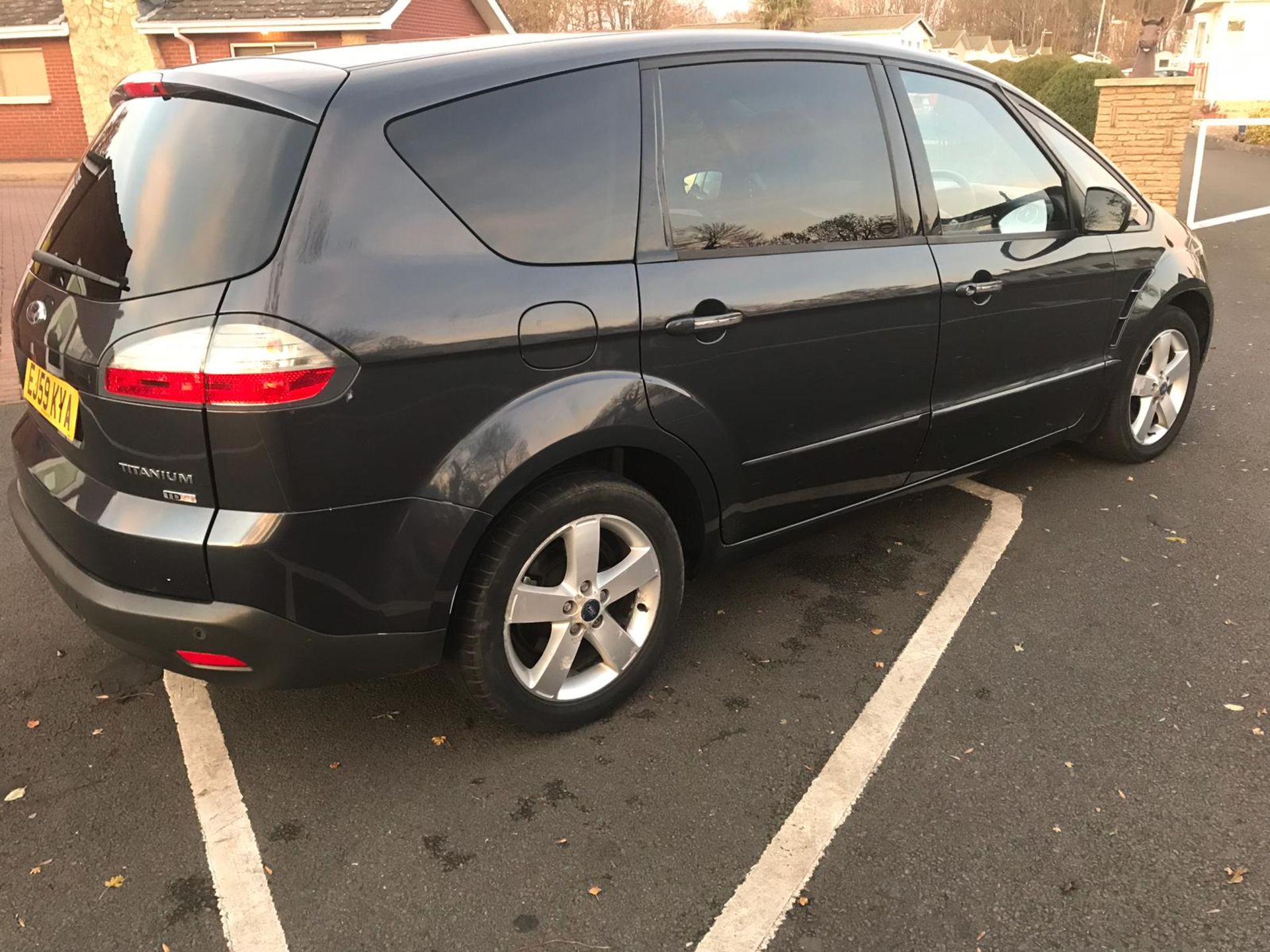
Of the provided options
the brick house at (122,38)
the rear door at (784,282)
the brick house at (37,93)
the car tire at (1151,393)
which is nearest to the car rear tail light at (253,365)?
the rear door at (784,282)

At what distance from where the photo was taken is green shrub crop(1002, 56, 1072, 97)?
25.3 metres

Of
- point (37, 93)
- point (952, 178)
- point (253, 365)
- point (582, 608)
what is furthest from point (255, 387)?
point (37, 93)

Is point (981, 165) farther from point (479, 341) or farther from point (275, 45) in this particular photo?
point (275, 45)

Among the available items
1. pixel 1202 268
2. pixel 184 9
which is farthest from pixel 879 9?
pixel 1202 268

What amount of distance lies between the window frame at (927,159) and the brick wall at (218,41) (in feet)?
66.2

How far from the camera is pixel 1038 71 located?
1029 inches

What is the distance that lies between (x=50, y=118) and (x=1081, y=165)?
25618 mm

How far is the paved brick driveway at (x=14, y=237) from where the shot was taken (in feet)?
22.1

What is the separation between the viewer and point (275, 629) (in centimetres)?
228

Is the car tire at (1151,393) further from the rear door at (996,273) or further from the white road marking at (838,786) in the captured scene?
the white road marking at (838,786)

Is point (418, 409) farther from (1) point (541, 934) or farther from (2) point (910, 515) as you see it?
(2) point (910, 515)

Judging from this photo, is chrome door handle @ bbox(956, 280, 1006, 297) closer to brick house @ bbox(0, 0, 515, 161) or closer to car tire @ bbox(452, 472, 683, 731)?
car tire @ bbox(452, 472, 683, 731)

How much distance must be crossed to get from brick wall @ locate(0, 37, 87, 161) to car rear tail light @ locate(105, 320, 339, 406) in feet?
80.9

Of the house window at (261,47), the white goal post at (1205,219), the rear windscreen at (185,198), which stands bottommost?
the white goal post at (1205,219)
